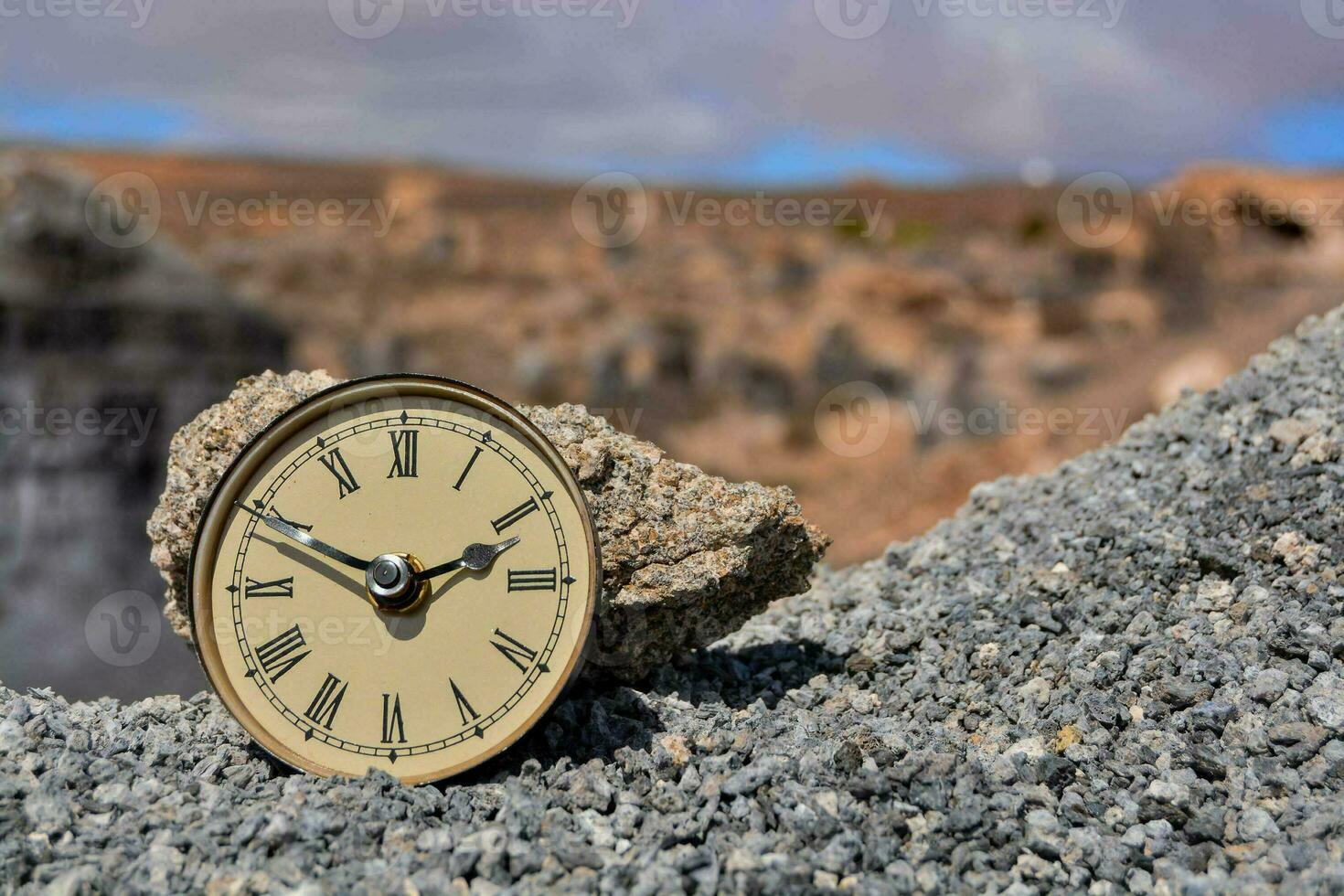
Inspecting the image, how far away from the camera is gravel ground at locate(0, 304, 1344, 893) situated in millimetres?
2648

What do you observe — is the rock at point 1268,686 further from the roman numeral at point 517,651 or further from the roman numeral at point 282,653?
the roman numeral at point 282,653

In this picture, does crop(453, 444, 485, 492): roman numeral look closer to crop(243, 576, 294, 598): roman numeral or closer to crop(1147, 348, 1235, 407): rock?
crop(243, 576, 294, 598): roman numeral

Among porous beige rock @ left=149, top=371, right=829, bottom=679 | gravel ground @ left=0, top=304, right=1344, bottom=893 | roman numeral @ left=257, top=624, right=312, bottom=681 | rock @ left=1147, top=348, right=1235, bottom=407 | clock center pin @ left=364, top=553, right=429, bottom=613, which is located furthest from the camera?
rock @ left=1147, top=348, right=1235, bottom=407

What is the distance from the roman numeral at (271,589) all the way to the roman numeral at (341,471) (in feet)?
0.92

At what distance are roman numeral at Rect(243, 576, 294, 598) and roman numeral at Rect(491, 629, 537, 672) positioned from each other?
1.92ft

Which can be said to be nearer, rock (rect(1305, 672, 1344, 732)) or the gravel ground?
the gravel ground

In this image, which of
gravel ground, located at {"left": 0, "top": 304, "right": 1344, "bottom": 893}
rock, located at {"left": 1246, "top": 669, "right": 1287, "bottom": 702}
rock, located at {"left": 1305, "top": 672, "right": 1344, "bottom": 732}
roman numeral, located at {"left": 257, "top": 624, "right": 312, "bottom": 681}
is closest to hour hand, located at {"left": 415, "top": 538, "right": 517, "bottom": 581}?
roman numeral, located at {"left": 257, "top": 624, "right": 312, "bottom": 681}

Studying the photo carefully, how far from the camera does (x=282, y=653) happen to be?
10.3ft

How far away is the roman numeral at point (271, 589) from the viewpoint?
3.17 meters

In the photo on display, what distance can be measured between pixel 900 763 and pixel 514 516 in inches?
47.7

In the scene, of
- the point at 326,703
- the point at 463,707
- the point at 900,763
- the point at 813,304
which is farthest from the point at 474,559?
the point at 813,304

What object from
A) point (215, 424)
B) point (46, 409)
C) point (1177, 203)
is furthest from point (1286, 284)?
point (215, 424)

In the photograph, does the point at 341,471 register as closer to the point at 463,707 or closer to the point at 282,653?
the point at 282,653

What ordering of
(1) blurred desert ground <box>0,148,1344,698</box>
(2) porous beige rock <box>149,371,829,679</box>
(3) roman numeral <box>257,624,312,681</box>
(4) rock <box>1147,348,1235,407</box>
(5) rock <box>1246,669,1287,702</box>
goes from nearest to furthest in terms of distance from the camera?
(3) roman numeral <box>257,624,312,681</box> → (5) rock <box>1246,669,1287,702</box> → (2) porous beige rock <box>149,371,829,679</box> → (4) rock <box>1147,348,1235,407</box> → (1) blurred desert ground <box>0,148,1344,698</box>
